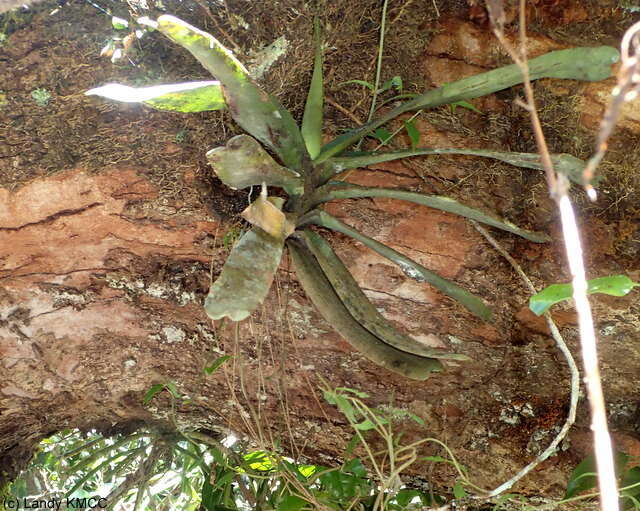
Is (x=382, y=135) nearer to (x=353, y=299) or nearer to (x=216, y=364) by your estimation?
(x=353, y=299)

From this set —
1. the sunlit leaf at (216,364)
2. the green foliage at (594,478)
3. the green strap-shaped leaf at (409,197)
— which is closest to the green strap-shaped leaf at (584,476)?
the green foliage at (594,478)

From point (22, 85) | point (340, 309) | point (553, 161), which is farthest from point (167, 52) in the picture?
point (553, 161)

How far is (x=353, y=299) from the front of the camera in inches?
57.4

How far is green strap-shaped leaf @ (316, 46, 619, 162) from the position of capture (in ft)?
4.47

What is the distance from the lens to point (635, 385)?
164 cm

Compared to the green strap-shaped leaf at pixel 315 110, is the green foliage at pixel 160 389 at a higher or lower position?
lower

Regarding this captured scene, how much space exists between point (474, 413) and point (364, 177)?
65 cm

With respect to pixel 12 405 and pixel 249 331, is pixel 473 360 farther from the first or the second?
pixel 12 405

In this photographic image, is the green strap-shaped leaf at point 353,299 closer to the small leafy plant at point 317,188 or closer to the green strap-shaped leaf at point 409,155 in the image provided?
the small leafy plant at point 317,188

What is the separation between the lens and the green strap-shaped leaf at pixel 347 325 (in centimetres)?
149

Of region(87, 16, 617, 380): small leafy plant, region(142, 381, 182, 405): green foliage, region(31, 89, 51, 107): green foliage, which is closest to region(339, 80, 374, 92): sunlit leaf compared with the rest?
region(87, 16, 617, 380): small leafy plant

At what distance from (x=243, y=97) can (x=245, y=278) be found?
33 cm

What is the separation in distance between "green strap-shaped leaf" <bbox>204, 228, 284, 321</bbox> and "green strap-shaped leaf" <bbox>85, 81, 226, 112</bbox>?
258mm

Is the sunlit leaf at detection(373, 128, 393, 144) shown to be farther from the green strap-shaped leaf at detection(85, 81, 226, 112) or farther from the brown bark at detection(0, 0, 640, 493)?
the green strap-shaped leaf at detection(85, 81, 226, 112)
